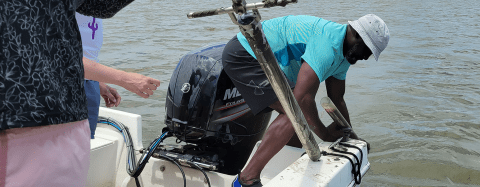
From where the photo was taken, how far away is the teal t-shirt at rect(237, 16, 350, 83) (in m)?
2.11

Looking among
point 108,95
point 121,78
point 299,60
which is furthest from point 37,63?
point 299,60

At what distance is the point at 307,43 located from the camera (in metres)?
2.18

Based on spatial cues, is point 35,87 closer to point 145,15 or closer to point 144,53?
point 144,53

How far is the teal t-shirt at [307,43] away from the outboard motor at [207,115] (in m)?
0.24

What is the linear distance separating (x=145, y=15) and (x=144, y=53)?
4654 mm

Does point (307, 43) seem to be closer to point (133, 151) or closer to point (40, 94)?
point (133, 151)

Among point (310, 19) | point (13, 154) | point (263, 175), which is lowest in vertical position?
point (263, 175)

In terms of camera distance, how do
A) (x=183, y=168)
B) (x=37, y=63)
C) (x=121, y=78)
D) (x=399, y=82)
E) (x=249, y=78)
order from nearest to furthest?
(x=37, y=63)
(x=121, y=78)
(x=249, y=78)
(x=183, y=168)
(x=399, y=82)

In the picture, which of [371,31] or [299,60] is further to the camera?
[299,60]

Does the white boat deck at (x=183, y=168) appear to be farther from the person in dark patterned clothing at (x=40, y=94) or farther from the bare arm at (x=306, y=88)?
the person in dark patterned clothing at (x=40, y=94)

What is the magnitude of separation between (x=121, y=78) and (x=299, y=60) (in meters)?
1.34

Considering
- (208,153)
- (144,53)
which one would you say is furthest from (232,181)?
(144,53)

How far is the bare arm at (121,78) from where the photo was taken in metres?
1.11

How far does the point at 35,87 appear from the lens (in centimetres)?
71
